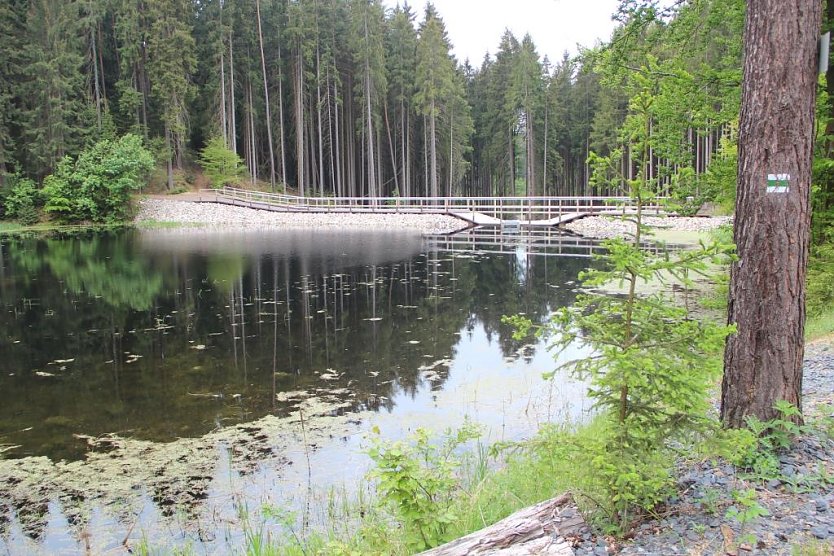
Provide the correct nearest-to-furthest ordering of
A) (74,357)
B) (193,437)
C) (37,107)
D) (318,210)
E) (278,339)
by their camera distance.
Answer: (193,437)
(74,357)
(278,339)
(37,107)
(318,210)

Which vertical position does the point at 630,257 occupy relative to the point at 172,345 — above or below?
above

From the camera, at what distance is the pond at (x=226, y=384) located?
16.8 feet

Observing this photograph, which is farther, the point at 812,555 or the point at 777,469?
the point at 777,469

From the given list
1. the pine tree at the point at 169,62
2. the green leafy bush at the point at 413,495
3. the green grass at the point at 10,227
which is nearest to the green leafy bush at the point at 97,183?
the green grass at the point at 10,227

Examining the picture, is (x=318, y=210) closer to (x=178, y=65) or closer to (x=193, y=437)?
A: (x=178, y=65)

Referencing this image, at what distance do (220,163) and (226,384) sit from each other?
38.4m

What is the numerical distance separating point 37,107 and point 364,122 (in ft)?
71.3

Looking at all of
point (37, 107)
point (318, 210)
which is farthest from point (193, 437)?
point (37, 107)

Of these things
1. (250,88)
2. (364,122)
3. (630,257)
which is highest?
(250,88)

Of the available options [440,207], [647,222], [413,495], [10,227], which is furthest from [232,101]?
Answer: [413,495]

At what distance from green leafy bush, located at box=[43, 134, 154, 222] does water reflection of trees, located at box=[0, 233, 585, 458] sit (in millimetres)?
17130

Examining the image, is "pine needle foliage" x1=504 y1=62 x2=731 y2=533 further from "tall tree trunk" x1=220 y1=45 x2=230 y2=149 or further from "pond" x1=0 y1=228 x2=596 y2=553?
"tall tree trunk" x1=220 y1=45 x2=230 y2=149

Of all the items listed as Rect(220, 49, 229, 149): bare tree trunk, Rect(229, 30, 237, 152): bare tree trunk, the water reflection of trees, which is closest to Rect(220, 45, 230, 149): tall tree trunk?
Rect(220, 49, 229, 149): bare tree trunk

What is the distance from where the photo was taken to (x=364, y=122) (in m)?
47.7
